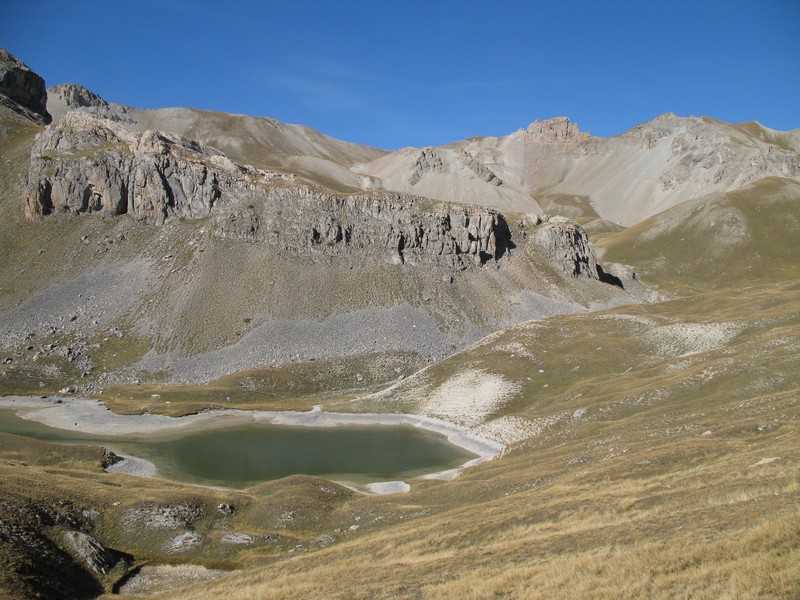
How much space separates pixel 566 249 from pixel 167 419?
121627mm

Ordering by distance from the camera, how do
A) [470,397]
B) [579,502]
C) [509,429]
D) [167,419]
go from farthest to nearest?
[167,419] → [470,397] → [509,429] → [579,502]

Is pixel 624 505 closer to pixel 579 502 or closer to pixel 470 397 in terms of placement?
pixel 579 502

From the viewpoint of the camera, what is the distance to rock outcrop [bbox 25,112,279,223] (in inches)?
5792

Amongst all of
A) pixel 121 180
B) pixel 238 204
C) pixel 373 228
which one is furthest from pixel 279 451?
pixel 121 180

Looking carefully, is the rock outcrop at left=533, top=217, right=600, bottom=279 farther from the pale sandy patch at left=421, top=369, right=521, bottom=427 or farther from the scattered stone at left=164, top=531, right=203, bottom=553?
the scattered stone at left=164, top=531, right=203, bottom=553

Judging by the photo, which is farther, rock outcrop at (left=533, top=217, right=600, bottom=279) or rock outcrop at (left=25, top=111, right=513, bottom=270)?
rock outcrop at (left=533, top=217, right=600, bottom=279)

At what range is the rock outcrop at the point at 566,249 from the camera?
166 metres

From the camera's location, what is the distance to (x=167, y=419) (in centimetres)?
9088

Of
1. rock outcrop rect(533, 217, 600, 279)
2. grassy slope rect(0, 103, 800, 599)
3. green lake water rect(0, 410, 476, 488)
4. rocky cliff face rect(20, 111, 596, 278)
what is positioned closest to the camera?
grassy slope rect(0, 103, 800, 599)

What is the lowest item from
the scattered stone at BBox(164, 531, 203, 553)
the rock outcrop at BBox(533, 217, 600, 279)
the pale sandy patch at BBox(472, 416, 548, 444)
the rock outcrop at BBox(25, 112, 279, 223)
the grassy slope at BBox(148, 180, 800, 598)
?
the scattered stone at BBox(164, 531, 203, 553)

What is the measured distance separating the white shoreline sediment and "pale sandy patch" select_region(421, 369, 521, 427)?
2.15 m

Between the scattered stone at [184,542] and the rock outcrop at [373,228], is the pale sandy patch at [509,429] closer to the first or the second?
the scattered stone at [184,542]

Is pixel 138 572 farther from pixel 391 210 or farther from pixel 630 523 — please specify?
pixel 391 210

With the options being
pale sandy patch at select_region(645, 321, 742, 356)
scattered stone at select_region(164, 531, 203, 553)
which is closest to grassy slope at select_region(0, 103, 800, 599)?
pale sandy patch at select_region(645, 321, 742, 356)
